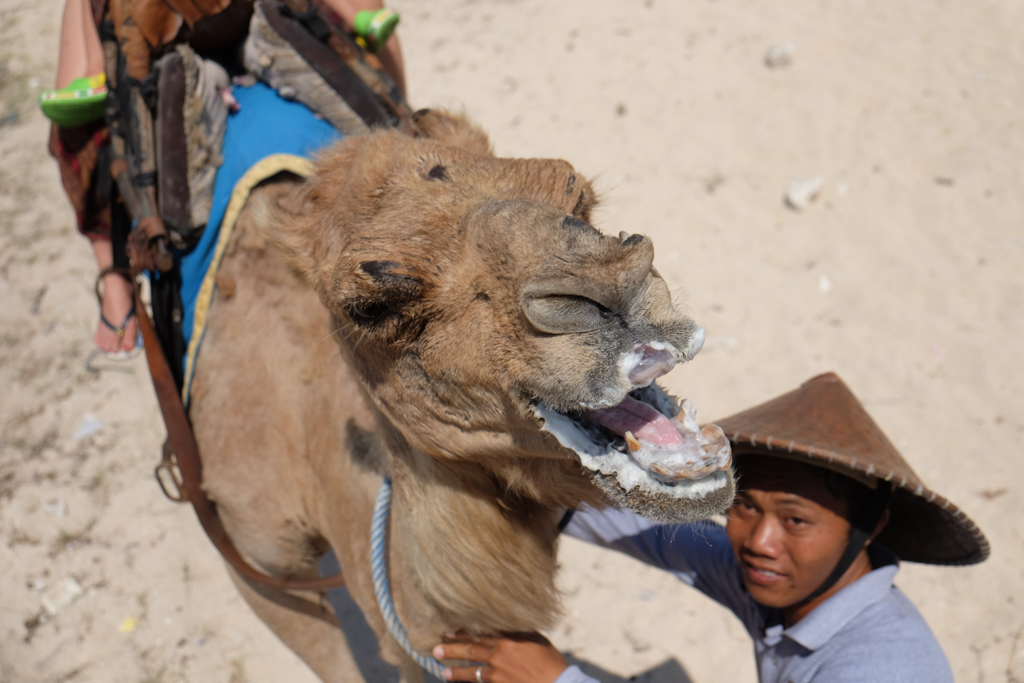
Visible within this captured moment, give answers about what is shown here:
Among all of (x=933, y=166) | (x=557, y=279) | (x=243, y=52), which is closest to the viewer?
(x=557, y=279)

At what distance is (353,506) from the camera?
2.17 meters

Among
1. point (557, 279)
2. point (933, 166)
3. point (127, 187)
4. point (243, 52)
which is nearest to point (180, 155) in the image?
point (127, 187)

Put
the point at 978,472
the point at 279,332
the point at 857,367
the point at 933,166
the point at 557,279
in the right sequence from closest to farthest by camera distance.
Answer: the point at 557,279, the point at 279,332, the point at 978,472, the point at 857,367, the point at 933,166

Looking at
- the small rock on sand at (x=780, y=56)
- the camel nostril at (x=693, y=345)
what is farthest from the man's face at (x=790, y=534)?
the small rock on sand at (x=780, y=56)

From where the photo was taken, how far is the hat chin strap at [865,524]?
6.59 ft

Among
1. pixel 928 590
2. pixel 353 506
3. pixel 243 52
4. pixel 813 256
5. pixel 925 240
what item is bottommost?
pixel 353 506

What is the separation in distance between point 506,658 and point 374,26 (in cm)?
250

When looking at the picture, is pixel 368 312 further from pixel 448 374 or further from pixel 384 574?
pixel 384 574

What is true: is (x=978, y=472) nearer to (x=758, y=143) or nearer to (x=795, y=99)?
(x=758, y=143)

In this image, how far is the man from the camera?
1.85 metres

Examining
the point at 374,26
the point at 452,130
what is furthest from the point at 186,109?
the point at 452,130

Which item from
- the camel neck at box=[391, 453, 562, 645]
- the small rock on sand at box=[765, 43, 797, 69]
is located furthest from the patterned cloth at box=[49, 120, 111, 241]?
the small rock on sand at box=[765, 43, 797, 69]

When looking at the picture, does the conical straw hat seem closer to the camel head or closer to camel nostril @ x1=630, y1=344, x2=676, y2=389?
the camel head

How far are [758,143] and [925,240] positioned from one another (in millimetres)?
1338
